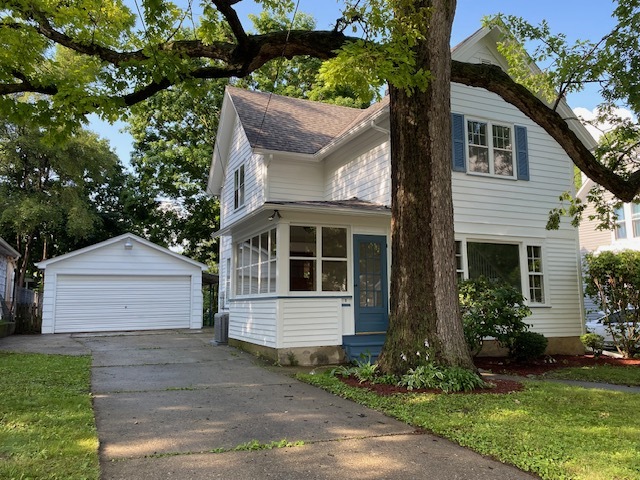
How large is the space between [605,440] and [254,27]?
24.1m

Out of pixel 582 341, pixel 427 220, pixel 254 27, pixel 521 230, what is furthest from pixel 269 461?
pixel 254 27

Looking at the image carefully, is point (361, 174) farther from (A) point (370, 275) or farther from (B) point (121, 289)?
(B) point (121, 289)

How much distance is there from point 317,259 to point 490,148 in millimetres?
5152

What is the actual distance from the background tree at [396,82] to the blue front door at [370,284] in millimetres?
3178

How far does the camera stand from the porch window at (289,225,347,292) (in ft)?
33.1

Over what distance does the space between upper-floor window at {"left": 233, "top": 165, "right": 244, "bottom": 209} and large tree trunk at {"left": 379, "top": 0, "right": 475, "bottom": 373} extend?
27.7ft

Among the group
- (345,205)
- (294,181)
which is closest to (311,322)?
(345,205)

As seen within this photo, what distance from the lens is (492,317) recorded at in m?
9.31

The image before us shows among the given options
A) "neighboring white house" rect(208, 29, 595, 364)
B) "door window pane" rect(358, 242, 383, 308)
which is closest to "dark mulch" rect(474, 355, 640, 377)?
"neighboring white house" rect(208, 29, 595, 364)

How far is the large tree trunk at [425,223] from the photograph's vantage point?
22.5 feet

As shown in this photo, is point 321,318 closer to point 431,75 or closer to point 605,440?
point 431,75

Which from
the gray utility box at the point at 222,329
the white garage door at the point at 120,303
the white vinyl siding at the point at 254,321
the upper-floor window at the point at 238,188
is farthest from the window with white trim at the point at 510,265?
the white garage door at the point at 120,303

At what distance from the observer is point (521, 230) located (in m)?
11.8

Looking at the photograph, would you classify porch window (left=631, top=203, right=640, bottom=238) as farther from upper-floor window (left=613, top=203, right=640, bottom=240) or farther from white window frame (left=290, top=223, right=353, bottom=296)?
white window frame (left=290, top=223, right=353, bottom=296)
